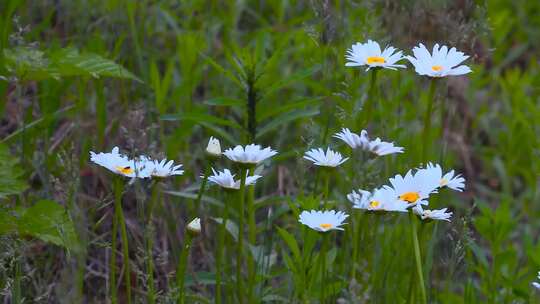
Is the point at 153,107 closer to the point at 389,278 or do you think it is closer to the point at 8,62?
the point at 8,62

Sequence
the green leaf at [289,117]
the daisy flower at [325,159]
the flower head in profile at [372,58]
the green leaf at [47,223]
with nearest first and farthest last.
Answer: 1. the daisy flower at [325,159]
2. the flower head in profile at [372,58]
3. the green leaf at [47,223]
4. the green leaf at [289,117]

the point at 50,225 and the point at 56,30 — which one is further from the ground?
the point at 56,30

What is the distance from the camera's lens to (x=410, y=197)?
1679mm

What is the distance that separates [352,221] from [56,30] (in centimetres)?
174

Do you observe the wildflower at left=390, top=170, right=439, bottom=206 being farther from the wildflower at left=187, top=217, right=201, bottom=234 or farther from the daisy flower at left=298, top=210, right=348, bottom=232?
the wildflower at left=187, top=217, right=201, bottom=234

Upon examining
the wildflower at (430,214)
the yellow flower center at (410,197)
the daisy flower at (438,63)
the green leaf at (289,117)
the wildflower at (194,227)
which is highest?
the daisy flower at (438,63)

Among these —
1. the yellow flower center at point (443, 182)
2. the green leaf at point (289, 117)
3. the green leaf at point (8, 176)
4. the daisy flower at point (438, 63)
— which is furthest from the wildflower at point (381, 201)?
→ the green leaf at point (8, 176)

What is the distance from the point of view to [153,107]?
2.92 meters

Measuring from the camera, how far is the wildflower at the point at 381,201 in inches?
63.3

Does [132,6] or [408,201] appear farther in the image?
[132,6]

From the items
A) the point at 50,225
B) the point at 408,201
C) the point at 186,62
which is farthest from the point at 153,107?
the point at 408,201

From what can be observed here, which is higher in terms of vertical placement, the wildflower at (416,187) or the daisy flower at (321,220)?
the wildflower at (416,187)

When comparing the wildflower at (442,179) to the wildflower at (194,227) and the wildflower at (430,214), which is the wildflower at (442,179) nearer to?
the wildflower at (430,214)

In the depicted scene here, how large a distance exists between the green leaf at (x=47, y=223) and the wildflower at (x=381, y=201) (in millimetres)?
707
